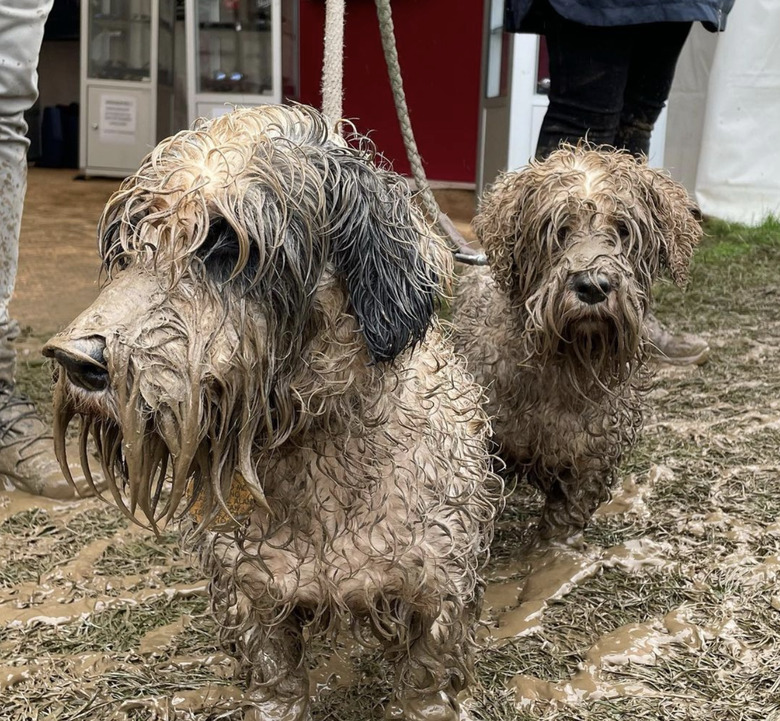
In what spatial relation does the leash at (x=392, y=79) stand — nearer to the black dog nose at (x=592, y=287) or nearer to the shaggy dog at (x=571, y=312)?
the shaggy dog at (x=571, y=312)

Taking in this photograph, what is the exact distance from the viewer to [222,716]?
6.86 feet

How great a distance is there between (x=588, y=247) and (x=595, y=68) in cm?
110

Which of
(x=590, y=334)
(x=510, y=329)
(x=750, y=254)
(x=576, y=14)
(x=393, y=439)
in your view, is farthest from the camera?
(x=750, y=254)

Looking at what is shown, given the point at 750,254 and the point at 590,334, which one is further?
the point at 750,254

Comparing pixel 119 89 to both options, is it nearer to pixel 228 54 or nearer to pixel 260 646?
pixel 228 54

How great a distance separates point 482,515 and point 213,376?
847 mm

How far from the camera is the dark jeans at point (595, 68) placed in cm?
323

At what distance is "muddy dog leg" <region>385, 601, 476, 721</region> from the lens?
6.29 feet

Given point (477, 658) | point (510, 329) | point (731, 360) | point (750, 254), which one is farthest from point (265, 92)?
point (477, 658)

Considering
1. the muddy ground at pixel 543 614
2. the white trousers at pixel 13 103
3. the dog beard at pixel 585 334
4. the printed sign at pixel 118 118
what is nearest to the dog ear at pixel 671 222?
the dog beard at pixel 585 334

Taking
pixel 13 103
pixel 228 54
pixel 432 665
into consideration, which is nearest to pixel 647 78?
pixel 13 103

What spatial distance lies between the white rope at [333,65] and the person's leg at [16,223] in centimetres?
107

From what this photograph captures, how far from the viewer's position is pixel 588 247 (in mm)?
2447

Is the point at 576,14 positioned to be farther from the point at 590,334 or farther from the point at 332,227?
the point at 332,227
